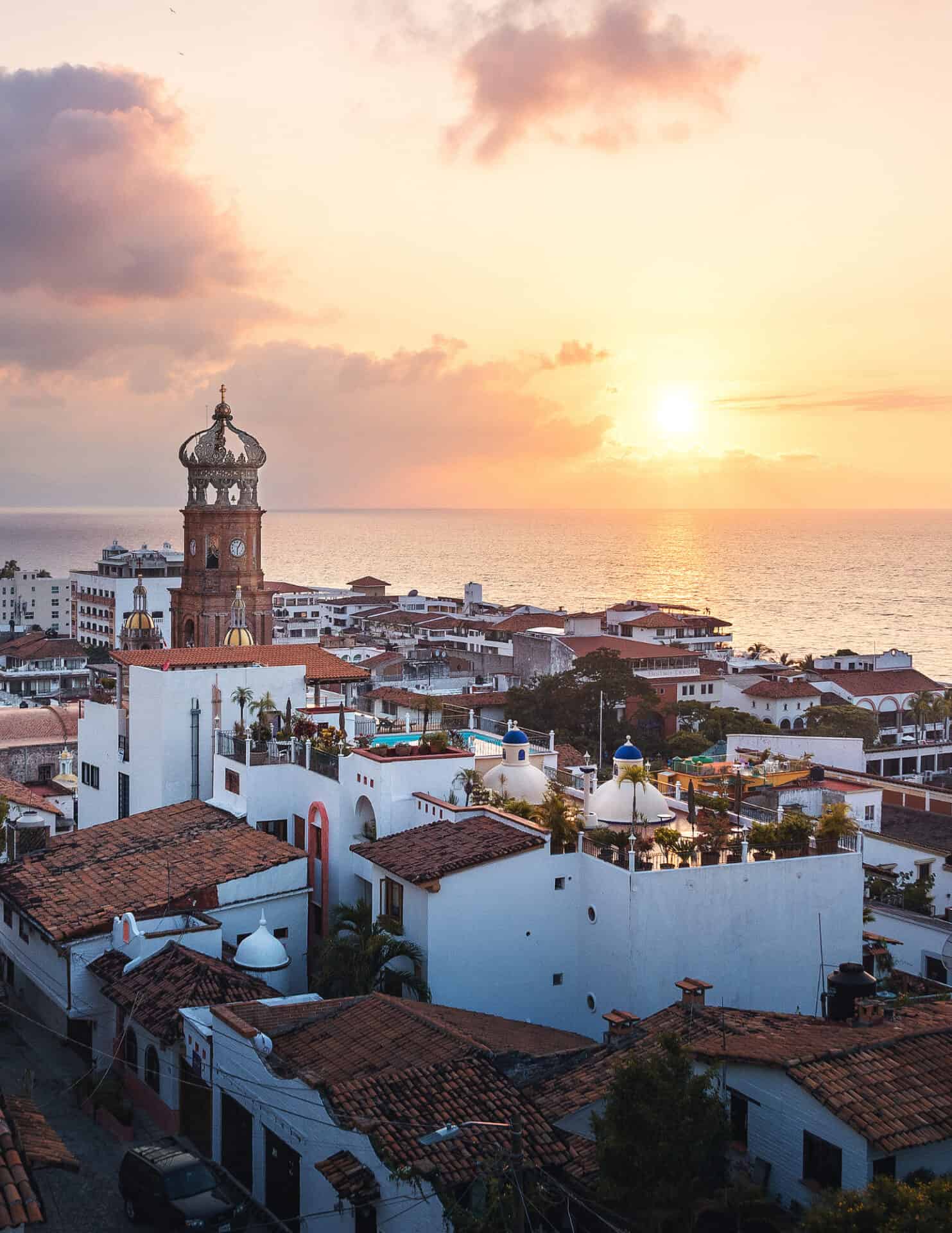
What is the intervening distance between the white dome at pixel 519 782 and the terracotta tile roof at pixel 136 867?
395 centimetres

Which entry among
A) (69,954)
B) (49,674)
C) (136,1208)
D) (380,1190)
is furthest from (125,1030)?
(49,674)

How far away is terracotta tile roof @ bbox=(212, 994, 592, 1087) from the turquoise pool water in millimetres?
7582

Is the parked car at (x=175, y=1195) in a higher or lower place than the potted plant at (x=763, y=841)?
lower

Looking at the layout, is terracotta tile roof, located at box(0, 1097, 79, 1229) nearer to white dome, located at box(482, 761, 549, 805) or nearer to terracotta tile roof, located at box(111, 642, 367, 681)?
white dome, located at box(482, 761, 549, 805)

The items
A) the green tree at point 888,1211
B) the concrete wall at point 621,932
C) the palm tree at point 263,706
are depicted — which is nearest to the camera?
the green tree at point 888,1211


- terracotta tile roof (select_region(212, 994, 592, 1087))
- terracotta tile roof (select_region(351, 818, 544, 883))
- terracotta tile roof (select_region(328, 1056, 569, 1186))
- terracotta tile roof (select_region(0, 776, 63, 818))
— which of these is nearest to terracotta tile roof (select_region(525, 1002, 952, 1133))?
terracotta tile roof (select_region(328, 1056, 569, 1186))

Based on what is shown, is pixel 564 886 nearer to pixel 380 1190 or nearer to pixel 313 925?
pixel 313 925

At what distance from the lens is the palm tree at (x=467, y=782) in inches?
1002

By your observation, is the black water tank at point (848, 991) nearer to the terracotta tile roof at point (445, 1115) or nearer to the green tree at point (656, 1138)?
the green tree at point (656, 1138)

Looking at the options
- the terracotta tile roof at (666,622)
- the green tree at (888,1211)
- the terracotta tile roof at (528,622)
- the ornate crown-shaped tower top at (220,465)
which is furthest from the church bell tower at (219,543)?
the green tree at (888,1211)

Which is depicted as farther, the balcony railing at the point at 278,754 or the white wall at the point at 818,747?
the white wall at the point at 818,747

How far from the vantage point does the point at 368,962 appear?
830 inches

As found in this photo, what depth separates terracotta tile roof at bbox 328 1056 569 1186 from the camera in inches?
591

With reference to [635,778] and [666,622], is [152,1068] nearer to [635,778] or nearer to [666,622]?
[635,778]
